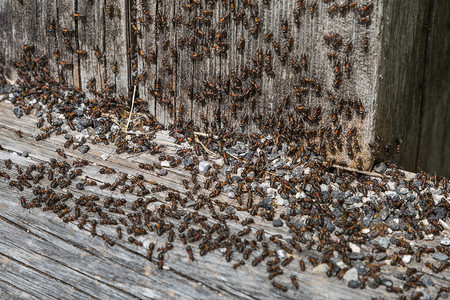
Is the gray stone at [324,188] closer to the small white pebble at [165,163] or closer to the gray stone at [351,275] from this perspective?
the gray stone at [351,275]

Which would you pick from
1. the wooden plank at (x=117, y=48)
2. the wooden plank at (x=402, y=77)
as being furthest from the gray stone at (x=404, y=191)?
the wooden plank at (x=117, y=48)

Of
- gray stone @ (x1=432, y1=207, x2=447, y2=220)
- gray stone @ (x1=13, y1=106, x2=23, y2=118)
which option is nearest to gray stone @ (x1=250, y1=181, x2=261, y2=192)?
gray stone @ (x1=432, y1=207, x2=447, y2=220)

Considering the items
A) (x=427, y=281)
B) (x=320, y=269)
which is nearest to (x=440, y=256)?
(x=427, y=281)

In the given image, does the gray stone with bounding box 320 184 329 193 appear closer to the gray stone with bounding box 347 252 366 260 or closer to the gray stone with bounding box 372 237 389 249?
the gray stone with bounding box 372 237 389 249

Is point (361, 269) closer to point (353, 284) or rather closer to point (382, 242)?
point (353, 284)

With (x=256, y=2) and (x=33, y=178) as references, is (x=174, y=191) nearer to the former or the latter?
(x=33, y=178)

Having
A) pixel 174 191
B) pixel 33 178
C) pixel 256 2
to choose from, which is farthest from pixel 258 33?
pixel 33 178
